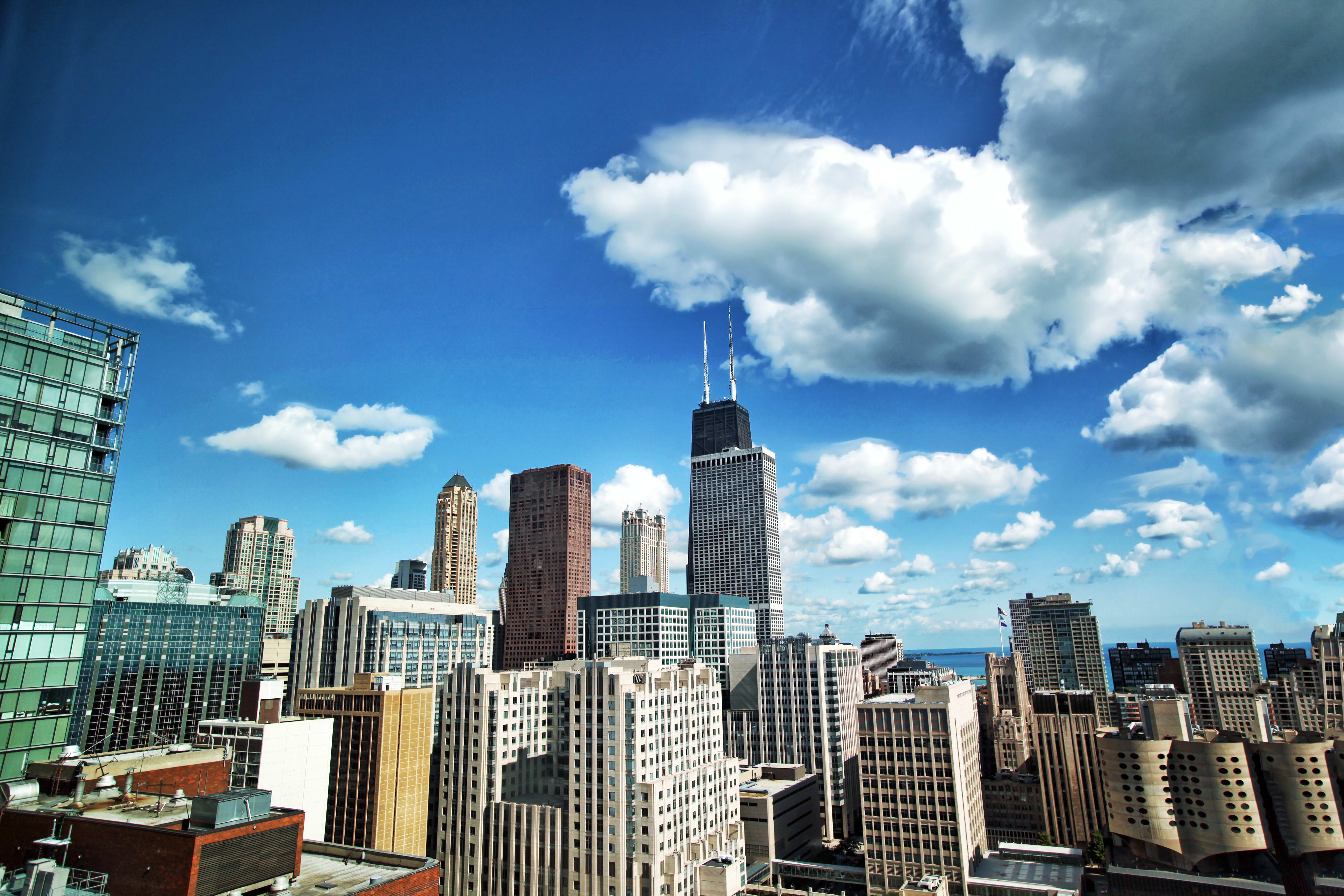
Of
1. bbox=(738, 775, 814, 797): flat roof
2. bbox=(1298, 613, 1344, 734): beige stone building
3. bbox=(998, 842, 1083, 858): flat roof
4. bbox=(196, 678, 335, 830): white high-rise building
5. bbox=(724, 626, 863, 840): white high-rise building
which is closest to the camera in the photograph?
bbox=(196, 678, 335, 830): white high-rise building

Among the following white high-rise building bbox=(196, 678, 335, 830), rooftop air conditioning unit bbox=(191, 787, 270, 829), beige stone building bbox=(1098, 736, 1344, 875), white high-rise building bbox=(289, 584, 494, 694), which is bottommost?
beige stone building bbox=(1098, 736, 1344, 875)

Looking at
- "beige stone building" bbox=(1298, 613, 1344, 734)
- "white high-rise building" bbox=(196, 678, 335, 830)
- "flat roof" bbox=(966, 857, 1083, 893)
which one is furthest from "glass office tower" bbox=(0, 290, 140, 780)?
"beige stone building" bbox=(1298, 613, 1344, 734)

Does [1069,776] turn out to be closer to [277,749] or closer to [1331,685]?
[1331,685]

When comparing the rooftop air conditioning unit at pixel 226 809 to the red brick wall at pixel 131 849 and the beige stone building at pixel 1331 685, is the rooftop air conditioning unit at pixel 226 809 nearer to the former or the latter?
the red brick wall at pixel 131 849

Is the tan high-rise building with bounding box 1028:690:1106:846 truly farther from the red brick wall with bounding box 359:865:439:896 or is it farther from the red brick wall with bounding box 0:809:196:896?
the red brick wall with bounding box 0:809:196:896

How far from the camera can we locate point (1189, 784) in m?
85.9

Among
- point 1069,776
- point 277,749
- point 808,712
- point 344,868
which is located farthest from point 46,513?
point 1069,776

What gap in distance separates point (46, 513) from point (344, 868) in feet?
86.2

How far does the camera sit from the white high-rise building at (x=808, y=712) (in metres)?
142

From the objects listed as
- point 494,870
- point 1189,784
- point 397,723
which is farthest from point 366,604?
point 1189,784

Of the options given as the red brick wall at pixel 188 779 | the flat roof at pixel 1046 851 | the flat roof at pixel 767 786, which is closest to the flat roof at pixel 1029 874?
the flat roof at pixel 1046 851

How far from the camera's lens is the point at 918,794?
92.4 metres

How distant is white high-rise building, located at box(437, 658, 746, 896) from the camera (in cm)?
7350

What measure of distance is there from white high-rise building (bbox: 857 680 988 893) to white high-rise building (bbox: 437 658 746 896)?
19.1 m
